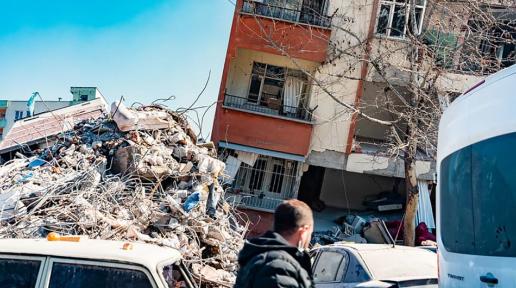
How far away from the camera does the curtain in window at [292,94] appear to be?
1841 centimetres

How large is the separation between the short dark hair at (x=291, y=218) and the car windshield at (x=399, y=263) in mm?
3999

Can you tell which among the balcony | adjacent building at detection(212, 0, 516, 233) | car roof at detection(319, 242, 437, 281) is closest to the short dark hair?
car roof at detection(319, 242, 437, 281)

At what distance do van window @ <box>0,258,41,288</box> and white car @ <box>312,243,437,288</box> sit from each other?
4.14 meters

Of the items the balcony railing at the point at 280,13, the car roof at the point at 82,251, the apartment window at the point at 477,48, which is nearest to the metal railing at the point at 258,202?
the balcony railing at the point at 280,13

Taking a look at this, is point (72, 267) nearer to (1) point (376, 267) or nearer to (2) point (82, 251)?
(2) point (82, 251)

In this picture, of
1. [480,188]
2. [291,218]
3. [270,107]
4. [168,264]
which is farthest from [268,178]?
[291,218]

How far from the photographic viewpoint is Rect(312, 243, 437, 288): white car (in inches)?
260

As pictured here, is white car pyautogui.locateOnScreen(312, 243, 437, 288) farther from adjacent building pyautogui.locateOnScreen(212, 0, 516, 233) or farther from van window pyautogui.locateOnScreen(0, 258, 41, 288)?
adjacent building pyautogui.locateOnScreen(212, 0, 516, 233)

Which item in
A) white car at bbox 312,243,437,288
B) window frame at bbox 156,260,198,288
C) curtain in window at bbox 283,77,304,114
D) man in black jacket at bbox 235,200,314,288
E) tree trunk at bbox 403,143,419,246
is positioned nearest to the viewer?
man in black jacket at bbox 235,200,314,288

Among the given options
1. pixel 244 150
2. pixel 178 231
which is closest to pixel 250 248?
pixel 178 231

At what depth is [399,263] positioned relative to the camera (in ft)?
23.5

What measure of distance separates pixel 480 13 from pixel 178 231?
10.2 meters

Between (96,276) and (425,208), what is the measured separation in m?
15.7

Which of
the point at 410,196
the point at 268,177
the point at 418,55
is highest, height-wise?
the point at 418,55
